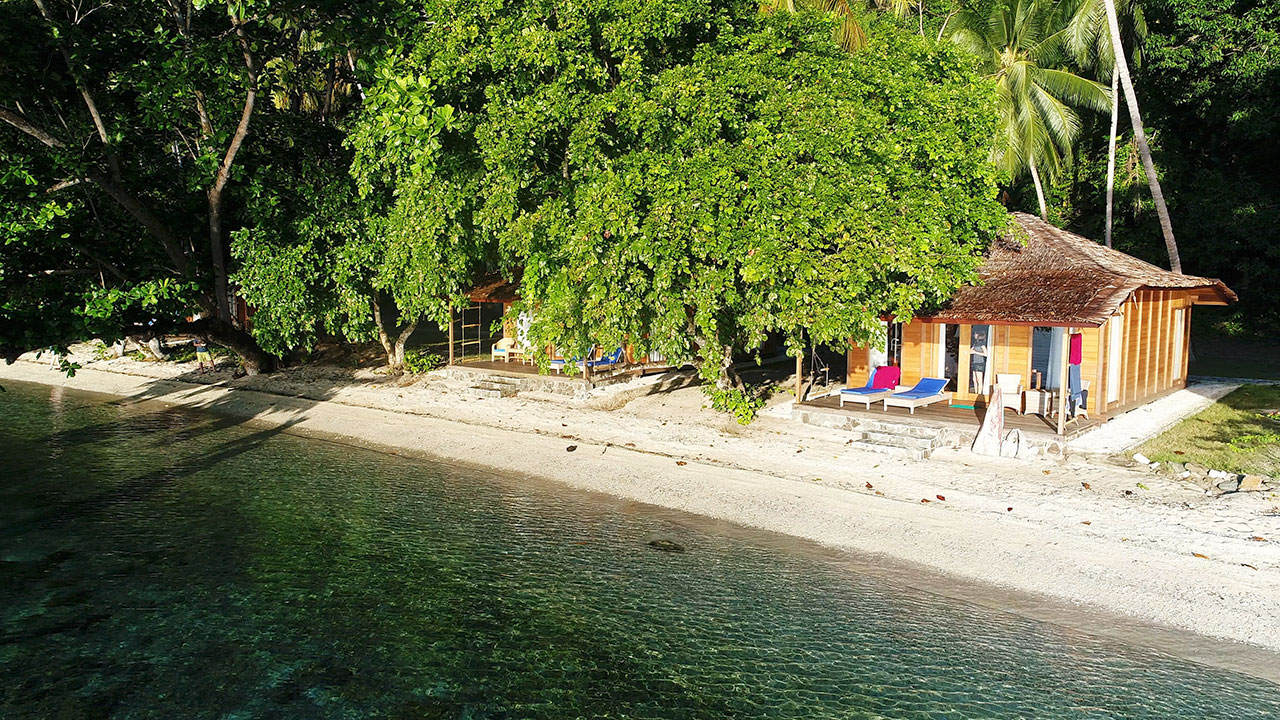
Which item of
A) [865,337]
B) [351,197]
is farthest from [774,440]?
[351,197]

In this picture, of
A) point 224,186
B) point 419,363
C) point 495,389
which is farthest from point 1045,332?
point 224,186

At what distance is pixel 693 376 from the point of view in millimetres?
22938

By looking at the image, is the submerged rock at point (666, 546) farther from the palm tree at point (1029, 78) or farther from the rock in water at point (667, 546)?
the palm tree at point (1029, 78)

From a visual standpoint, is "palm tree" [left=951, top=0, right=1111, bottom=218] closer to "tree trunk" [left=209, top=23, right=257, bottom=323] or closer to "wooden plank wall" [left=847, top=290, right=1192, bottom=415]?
"wooden plank wall" [left=847, top=290, right=1192, bottom=415]

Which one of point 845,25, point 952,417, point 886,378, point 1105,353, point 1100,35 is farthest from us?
point 1100,35

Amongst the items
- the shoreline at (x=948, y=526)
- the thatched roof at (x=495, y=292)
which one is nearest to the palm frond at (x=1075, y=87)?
the shoreline at (x=948, y=526)

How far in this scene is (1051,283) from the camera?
55.6ft

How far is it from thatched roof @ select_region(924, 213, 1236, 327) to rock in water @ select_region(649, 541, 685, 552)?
8.16m

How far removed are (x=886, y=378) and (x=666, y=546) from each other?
8.30 m

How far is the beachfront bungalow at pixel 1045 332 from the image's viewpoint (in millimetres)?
16141

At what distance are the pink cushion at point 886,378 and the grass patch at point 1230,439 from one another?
15.8 feet

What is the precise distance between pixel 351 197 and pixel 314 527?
35.3ft

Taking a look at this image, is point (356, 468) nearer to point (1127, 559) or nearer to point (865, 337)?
point (865, 337)

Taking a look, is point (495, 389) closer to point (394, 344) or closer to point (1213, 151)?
point (394, 344)
